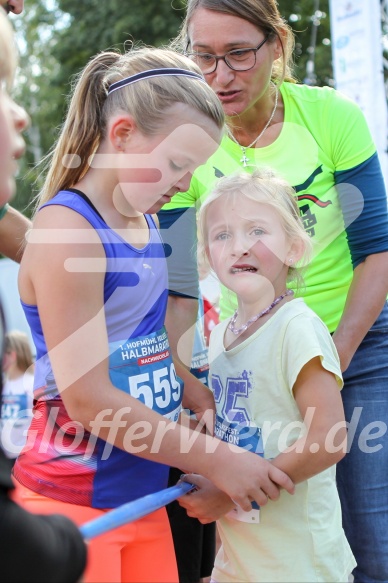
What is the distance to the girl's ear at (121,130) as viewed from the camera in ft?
5.92

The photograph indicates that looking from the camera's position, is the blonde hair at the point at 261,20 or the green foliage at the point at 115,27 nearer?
the blonde hair at the point at 261,20

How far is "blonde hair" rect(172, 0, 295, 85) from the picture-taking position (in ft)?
7.40

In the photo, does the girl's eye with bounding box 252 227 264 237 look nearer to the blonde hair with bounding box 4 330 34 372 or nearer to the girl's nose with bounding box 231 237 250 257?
the girl's nose with bounding box 231 237 250 257

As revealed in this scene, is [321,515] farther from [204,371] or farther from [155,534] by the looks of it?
[204,371]

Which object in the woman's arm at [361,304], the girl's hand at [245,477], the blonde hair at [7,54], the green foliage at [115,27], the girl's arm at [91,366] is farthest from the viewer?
the green foliage at [115,27]

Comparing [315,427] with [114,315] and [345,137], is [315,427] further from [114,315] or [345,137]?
[345,137]

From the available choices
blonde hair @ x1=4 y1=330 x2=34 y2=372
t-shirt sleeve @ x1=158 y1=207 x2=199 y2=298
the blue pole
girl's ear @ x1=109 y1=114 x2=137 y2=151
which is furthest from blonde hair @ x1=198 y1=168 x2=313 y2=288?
blonde hair @ x1=4 y1=330 x2=34 y2=372

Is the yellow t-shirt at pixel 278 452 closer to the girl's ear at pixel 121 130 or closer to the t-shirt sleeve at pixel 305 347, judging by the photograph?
the t-shirt sleeve at pixel 305 347

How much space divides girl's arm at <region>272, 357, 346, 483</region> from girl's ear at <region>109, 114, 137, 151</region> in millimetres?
686

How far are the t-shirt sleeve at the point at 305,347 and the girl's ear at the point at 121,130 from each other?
23.4 inches

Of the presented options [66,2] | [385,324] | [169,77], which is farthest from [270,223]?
[66,2]

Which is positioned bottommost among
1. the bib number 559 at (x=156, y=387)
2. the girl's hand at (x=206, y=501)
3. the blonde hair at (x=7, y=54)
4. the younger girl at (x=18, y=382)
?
the younger girl at (x=18, y=382)

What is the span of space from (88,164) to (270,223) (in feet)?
1.59

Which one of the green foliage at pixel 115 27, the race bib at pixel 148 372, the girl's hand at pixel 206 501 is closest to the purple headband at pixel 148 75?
the race bib at pixel 148 372
